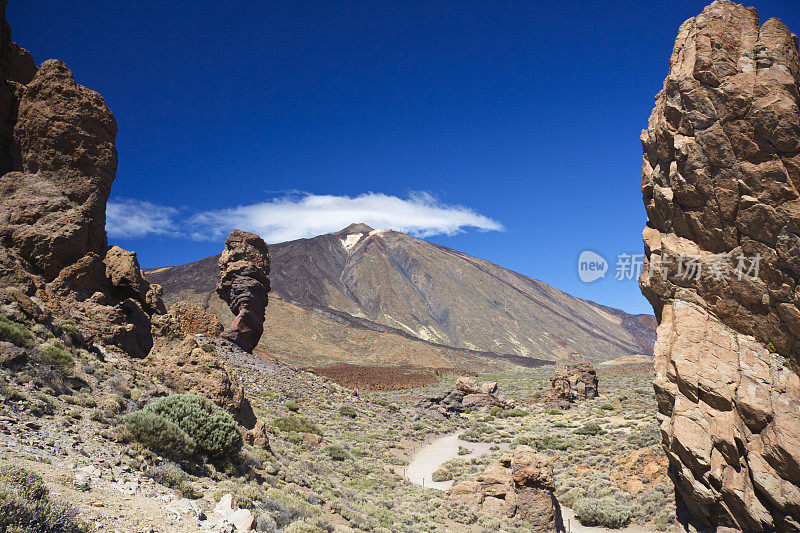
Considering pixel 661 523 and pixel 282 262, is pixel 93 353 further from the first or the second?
pixel 282 262

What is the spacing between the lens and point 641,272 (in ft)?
32.8

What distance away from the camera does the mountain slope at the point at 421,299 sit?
140 meters

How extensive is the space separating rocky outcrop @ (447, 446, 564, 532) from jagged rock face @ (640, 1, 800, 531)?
4.33 m

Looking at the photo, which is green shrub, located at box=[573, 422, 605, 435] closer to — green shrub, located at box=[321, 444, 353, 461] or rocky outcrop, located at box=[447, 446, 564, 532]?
rocky outcrop, located at box=[447, 446, 564, 532]

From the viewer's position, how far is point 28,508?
406 cm

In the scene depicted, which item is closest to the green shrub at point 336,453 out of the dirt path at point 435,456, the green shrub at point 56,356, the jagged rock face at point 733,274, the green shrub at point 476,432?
the dirt path at point 435,456

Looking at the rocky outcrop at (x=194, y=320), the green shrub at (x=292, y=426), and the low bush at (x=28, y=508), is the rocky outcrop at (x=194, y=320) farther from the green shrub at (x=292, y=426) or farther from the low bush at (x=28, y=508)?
the low bush at (x=28, y=508)

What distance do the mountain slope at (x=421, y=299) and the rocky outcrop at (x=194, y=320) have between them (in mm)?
80336

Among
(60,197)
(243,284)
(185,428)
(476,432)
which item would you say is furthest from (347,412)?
(60,197)

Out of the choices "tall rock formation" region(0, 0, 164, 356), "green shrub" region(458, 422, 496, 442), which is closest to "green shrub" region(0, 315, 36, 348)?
"tall rock formation" region(0, 0, 164, 356)

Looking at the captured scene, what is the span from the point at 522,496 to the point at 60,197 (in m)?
16.1

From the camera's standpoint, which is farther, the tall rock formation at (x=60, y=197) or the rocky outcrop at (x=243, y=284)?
the rocky outcrop at (x=243, y=284)

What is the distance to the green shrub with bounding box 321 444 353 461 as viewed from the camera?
1677 cm

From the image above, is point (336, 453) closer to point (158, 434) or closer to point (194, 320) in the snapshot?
point (158, 434)
